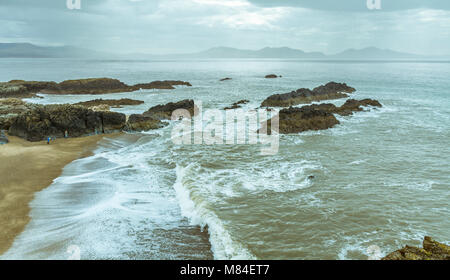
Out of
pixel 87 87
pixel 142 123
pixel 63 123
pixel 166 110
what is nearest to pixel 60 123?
pixel 63 123

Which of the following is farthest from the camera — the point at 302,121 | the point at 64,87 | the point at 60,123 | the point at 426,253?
the point at 64,87

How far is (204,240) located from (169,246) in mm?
972

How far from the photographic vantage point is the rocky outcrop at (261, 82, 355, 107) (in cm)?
3306

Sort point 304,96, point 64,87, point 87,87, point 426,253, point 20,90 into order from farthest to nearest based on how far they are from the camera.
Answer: point 87,87 < point 64,87 < point 20,90 < point 304,96 < point 426,253

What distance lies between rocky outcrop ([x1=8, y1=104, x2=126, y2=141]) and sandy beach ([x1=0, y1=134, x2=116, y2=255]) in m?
0.80

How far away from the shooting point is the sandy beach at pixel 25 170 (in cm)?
900

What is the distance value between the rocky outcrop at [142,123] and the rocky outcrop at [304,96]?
13544 millimetres

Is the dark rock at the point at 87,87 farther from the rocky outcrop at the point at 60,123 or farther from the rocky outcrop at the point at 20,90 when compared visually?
the rocky outcrop at the point at 60,123

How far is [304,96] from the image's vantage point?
37.3m

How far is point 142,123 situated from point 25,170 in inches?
416

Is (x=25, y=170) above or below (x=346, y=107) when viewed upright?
below

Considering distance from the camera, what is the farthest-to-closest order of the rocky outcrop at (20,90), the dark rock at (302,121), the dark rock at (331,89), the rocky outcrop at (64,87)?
the rocky outcrop at (64,87)
the rocky outcrop at (20,90)
the dark rock at (331,89)
the dark rock at (302,121)

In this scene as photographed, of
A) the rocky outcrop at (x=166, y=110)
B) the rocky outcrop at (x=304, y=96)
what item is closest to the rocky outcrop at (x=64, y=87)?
the rocky outcrop at (x=166, y=110)

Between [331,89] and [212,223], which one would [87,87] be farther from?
[212,223]
